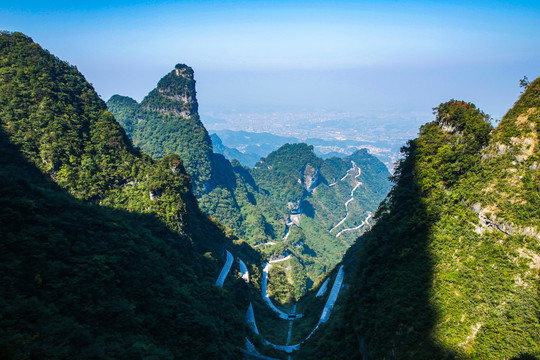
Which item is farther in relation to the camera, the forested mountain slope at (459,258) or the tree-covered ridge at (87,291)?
the forested mountain slope at (459,258)

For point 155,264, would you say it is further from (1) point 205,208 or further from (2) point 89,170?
(1) point 205,208

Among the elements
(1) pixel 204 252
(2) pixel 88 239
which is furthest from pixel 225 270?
(2) pixel 88 239

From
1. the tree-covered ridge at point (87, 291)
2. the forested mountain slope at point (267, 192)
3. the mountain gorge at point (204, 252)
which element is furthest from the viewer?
the forested mountain slope at point (267, 192)

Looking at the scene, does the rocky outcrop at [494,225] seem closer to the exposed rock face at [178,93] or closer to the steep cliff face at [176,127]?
the steep cliff face at [176,127]

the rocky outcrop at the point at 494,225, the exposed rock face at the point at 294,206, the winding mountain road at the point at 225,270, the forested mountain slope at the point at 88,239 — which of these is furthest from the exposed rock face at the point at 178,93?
the rocky outcrop at the point at 494,225

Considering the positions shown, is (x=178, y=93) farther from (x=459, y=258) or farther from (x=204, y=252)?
(x=459, y=258)
